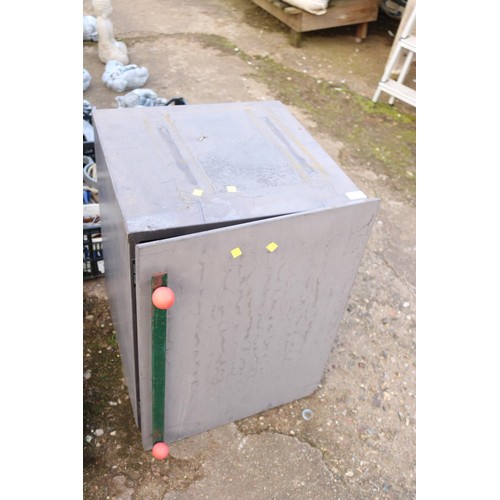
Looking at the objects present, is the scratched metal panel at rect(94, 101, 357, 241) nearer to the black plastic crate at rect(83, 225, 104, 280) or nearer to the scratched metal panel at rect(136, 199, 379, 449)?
the scratched metal panel at rect(136, 199, 379, 449)

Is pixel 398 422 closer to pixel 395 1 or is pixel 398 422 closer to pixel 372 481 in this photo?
pixel 372 481

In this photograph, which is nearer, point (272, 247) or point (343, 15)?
point (272, 247)

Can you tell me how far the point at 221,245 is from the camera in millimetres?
1539

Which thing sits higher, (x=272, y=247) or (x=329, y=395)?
(x=272, y=247)

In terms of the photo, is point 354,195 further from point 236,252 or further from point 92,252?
point 92,252

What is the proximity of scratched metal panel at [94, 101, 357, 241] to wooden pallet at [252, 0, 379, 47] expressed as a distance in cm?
417

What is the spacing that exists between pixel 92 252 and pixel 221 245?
1456 mm

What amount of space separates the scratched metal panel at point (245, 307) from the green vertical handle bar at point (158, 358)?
0.09 ft

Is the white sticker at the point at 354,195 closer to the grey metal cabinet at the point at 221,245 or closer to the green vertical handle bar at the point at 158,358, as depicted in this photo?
the grey metal cabinet at the point at 221,245

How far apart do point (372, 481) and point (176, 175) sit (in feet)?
5.29

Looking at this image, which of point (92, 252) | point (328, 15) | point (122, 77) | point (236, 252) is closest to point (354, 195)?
point (236, 252)

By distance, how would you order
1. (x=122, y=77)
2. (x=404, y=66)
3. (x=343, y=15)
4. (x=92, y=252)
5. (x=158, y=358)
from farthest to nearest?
(x=343, y=15)
(x=404, y=66)
(x=122, y=77)
(x=92, y=252)
(x=158, y=358)

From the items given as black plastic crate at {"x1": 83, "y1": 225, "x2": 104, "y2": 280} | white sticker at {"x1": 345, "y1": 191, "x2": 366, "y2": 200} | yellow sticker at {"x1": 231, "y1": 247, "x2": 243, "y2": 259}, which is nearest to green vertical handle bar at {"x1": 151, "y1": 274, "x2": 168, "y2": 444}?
yellow sticker at {"x1": 231, "y1": 247, "x2": 243, "y2": 259}

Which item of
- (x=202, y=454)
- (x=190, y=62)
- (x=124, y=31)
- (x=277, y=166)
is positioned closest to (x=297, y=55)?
(x=190, y=62)
